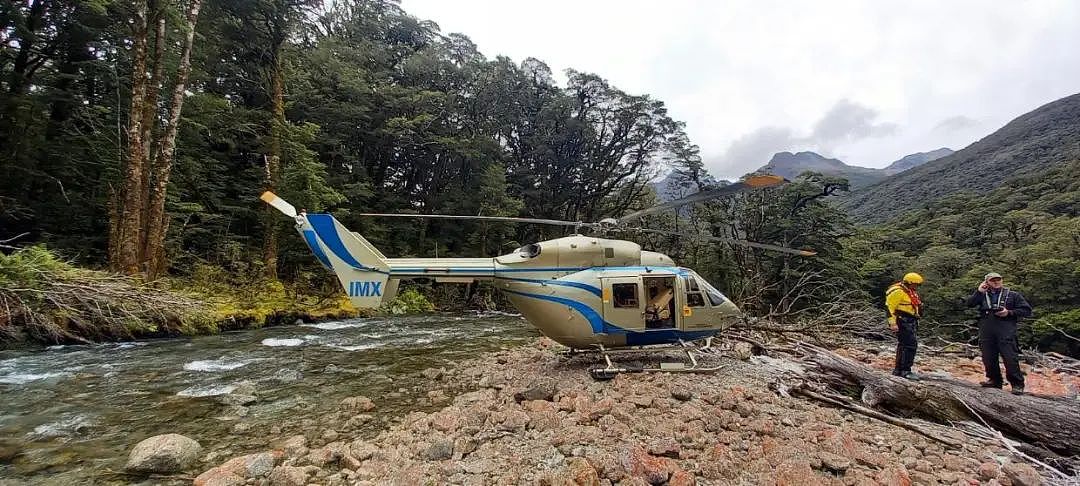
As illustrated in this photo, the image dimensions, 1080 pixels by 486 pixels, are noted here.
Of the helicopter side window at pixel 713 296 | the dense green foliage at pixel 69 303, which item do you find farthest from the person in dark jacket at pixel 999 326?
the dense green foliage at pixel 69 303

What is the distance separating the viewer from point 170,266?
14406 millimetres

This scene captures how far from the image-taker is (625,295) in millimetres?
7391

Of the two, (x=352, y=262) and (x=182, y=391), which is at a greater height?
(x=352, y=262)

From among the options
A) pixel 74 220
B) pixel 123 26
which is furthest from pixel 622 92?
pixel 74 220

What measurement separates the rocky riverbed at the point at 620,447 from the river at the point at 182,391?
723 millimetres

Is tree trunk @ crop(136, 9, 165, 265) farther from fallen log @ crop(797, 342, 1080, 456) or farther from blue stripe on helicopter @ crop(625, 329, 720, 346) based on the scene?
fallen log @ crop(797, 342, 1080, 456)

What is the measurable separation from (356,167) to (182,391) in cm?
1925

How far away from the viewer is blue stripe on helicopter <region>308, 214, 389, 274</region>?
7.12 metres

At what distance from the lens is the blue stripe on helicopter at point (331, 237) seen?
7.12 m

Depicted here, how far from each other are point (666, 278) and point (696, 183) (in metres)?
26.8

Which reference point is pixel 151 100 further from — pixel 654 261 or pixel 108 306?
→ pixel 654 261

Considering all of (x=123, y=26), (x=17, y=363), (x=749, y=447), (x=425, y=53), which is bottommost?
(x=749, y=447)

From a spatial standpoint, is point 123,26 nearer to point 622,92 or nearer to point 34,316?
point 34,316

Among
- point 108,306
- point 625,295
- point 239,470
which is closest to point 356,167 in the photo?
point 108,306
